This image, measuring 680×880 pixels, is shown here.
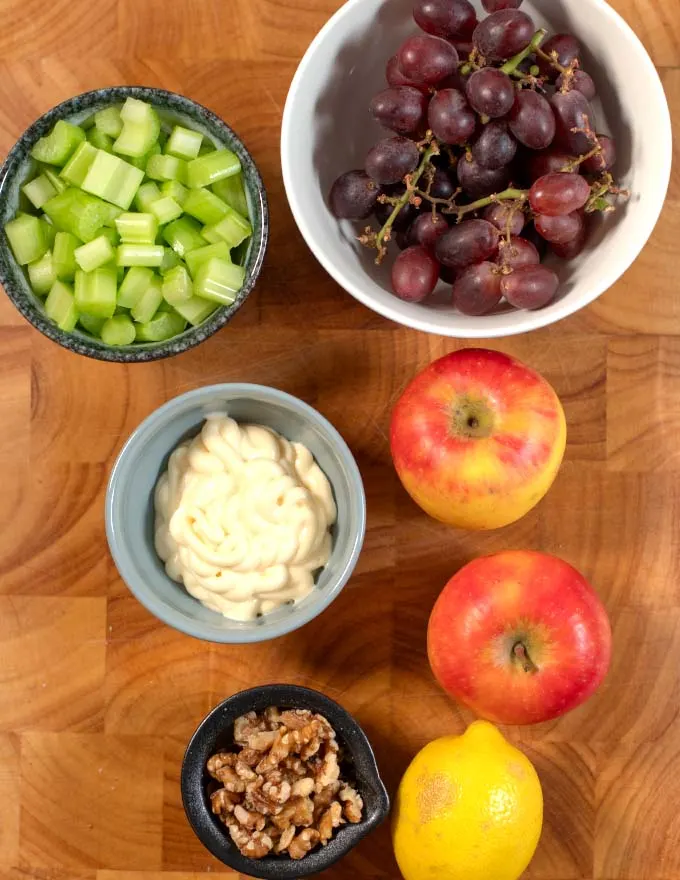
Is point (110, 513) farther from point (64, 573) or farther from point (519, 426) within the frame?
point (519, 426)

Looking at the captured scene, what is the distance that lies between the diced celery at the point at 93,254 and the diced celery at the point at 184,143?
0.37ft

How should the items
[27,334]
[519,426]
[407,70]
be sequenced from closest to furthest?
[407,70]
[519,426]
[27,334]

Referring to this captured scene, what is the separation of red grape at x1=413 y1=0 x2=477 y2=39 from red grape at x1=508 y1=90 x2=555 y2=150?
84 millimetres

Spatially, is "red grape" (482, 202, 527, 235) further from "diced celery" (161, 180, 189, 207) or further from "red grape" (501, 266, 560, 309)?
"diced celery" (161, 180, 189, 207)

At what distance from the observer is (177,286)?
0.94 metres

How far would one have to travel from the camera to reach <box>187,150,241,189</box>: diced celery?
0.94 metres

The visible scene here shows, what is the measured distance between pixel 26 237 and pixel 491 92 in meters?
0.46

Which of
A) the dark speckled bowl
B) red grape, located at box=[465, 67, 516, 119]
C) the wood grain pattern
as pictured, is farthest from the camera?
the wood grain pattern

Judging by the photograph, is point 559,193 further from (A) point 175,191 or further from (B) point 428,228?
(A) point 175,191

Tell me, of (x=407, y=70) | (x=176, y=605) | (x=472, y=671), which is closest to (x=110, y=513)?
(x=176, y=605)

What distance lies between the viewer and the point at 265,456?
1.00m

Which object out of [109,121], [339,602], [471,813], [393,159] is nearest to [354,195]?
[393,159]

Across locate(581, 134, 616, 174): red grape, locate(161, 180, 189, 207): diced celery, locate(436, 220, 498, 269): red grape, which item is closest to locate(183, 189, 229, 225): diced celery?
locate(161, 180, 189, 207): diced celery

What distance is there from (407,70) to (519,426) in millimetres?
336
